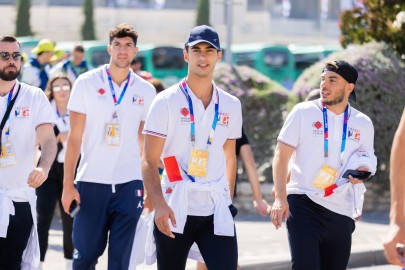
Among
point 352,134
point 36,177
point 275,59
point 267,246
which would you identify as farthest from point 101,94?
point 275,59

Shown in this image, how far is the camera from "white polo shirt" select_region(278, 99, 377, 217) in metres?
7.31

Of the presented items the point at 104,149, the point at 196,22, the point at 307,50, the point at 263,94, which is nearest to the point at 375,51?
the point at 263,94

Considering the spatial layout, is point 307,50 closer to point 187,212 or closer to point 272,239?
point 272,239

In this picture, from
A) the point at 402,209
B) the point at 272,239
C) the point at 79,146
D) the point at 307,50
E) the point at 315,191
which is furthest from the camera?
the point at 307,50

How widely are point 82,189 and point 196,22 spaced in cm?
4912

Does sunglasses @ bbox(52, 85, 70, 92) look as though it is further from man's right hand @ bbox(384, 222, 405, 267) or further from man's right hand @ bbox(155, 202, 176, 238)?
man's right hand @ bbox(384, 222, 405, 267)

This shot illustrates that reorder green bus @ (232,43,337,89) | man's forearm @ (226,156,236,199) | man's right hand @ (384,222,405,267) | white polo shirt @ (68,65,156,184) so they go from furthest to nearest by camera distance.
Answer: green bus @ (232,43,337,89) → white polo shirt @ (68,65,156,184) → man's forearm @ (226,156,236,199) → man's right hand @ (384,222,405,267)

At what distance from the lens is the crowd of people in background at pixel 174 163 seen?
6.56m

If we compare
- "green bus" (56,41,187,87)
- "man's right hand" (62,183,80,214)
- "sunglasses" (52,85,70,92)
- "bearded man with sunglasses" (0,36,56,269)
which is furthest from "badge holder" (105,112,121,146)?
"green bus" (56,41,187,87)

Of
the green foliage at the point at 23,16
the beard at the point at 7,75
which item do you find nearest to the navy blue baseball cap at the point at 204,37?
the beard at the point at 7,75

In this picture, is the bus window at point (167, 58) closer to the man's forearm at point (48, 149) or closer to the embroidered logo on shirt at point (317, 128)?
the man's forearm at point (48, 149)

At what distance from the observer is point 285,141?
7.34 m

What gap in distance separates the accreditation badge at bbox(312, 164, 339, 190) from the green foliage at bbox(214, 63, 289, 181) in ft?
24.0

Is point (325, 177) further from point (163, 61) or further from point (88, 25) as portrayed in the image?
point (88, 25)
